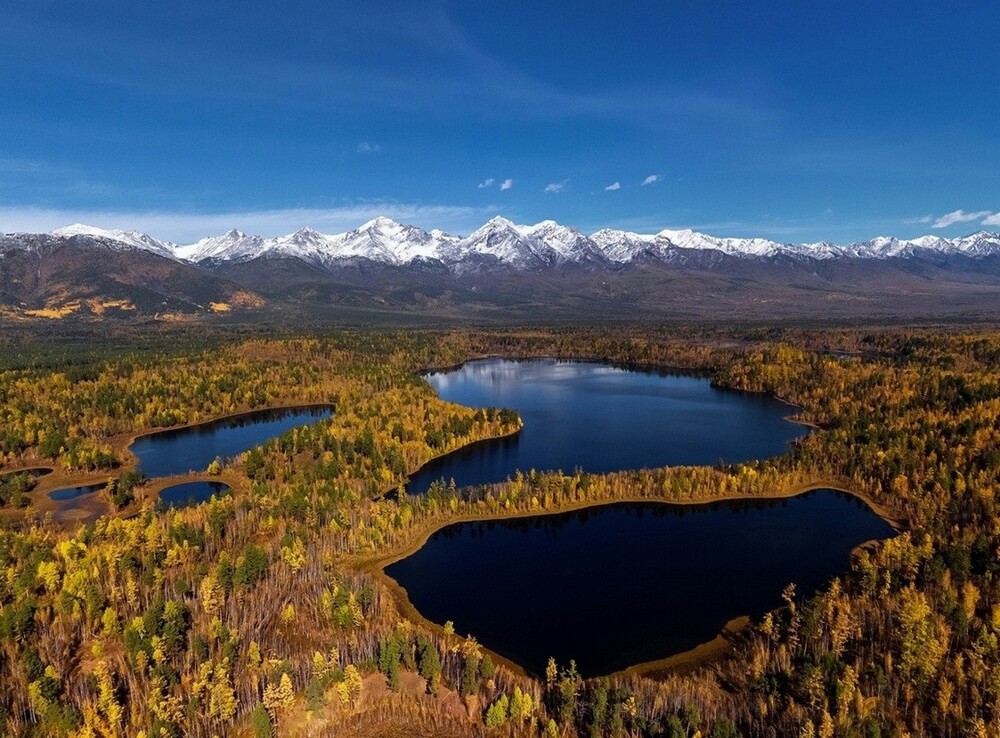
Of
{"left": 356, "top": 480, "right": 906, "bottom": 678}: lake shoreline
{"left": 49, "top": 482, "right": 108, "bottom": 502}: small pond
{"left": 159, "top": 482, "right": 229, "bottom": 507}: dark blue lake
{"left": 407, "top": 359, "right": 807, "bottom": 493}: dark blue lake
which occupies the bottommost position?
{"left": 49, "top": 482, "right": 108, "bottom": 502}: small pond

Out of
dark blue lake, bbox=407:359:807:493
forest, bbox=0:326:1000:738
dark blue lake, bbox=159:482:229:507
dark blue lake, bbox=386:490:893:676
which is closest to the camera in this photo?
forest, bbox=0:326:1000:738

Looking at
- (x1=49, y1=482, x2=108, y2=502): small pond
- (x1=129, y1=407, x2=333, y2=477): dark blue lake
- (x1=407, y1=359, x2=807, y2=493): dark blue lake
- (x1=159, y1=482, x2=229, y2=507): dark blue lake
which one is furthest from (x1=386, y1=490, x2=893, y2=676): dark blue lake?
(x1=129, y1=407, x2=333, y2=477): dark blue lake

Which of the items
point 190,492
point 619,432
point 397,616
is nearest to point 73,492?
point 190,492

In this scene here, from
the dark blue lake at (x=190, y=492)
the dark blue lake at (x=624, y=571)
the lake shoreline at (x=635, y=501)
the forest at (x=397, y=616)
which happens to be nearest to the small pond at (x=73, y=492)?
the forest at (x=397, y=616)

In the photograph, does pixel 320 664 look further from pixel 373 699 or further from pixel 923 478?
pixel 923 478

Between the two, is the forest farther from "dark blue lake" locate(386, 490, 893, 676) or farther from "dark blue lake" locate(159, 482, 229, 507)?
"dark blue lake" locate(159, 482, 229, 507)

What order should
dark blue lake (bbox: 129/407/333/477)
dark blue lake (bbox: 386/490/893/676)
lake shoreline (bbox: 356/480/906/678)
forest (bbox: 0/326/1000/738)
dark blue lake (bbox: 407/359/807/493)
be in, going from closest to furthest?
forest (bbox: 0/326/1000/738) < lake shoreline (bbox: 356/480/906/678) < dark blue lake (bbox: 386/490/893/676) < dark blue lake (bbox: 407/359/807/493) < dark blue lake (bbox: 129/407/333/477)

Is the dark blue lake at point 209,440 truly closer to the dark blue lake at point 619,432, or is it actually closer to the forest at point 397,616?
the forest at point 397,616

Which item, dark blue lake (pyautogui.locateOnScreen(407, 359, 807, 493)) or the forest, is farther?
dark blue lake (pyautogui.locateOnScreen(407, 359, 807, 493))

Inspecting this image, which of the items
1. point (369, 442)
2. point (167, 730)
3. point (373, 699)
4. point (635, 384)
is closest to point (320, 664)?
point (373, 699)

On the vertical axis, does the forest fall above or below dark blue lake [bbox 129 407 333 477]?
above
